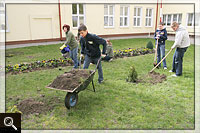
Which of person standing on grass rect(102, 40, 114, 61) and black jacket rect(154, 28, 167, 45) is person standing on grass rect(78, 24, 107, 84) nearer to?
black jacket rect(154, 28, 167, 45)

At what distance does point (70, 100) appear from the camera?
381 cm

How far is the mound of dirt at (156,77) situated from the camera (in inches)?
215

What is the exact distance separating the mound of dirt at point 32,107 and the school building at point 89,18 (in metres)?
7.92

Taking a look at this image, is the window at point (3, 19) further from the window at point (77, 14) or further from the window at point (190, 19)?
the window at point (190, 19)

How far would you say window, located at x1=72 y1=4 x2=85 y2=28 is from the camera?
50.7 feet

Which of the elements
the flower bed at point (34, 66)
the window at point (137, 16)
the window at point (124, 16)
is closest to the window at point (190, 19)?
the window at point (137, 16)

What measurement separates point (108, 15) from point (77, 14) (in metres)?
3.42

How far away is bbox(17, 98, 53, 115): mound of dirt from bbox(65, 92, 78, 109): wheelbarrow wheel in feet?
1.48

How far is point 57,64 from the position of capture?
24.2 feet

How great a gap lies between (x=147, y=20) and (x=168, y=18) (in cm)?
231

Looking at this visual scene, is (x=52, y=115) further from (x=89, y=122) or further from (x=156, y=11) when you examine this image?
(x=156, y=11)

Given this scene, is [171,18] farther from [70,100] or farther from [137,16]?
[70,100]

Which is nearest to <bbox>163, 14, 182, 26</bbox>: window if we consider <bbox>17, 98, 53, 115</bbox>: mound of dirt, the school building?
the school building

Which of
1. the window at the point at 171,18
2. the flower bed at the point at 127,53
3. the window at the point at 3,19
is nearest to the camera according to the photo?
the flower bed at the point at 127,53
